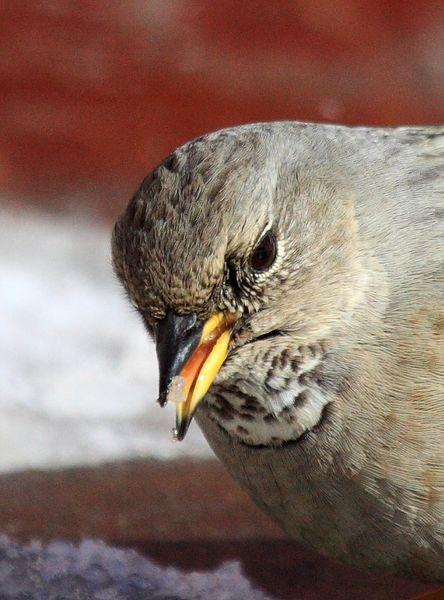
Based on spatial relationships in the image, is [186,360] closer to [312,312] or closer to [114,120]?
[312,312]

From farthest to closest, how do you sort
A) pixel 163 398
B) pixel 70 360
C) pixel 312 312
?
1. pixel 70 360
2. pixel 312 312
3. pixel 163 398

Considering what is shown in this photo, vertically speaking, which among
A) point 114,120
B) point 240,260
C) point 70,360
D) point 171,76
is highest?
point 171,76

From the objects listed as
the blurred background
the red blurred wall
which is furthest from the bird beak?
the red blurred wall

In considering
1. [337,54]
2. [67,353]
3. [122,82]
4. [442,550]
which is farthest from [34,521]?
[337,54]

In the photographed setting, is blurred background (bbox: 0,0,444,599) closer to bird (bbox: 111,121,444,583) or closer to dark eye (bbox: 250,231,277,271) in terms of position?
bird (bbox: 111,121,444,583)

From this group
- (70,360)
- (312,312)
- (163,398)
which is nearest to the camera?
(163,398)

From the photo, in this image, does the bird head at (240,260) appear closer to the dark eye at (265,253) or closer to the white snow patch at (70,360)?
the dark eye at (265,253)

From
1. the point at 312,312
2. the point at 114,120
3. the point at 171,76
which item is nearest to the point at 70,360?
the point at 114,120

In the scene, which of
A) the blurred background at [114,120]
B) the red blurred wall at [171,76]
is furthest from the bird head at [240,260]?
the red blurred wall at [171,76]
